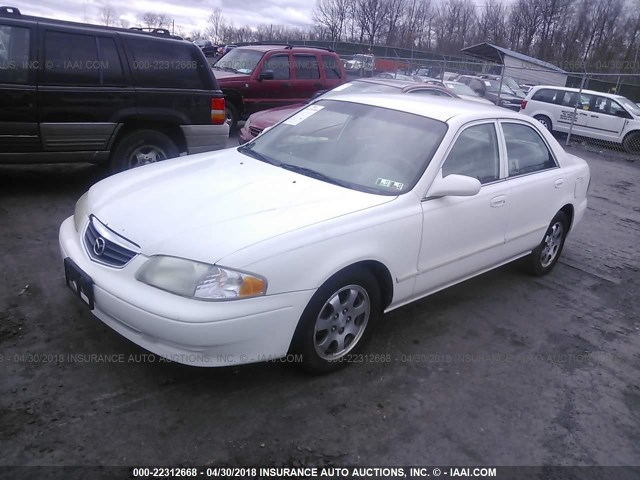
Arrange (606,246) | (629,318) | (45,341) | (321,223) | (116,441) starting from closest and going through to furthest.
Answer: (116,441), (321,223), (45,341), (629,318), (606,246)

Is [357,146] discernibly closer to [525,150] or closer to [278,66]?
[525,150]

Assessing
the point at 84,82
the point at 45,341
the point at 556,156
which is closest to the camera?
the point at 45,341

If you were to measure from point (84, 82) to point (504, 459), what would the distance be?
17.5 ft

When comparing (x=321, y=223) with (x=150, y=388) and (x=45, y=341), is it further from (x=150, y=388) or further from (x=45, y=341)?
(x=45, y=341)

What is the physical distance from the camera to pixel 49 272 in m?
4.14

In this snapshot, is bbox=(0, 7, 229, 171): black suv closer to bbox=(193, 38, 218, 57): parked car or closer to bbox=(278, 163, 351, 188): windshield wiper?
bbox=(278, 163, 351, 188): windshield wiper

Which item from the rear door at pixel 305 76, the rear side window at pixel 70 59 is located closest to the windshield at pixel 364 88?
the rear door at pixel 305 76

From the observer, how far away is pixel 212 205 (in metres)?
3.12

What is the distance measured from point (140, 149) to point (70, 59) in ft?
3.87

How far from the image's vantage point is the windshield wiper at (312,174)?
11.4ft

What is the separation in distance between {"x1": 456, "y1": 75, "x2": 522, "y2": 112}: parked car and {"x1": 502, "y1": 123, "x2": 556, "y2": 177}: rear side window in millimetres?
14746

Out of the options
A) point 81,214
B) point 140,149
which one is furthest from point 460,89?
point 81,214

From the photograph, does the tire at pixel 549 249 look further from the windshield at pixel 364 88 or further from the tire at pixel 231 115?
the tire at pixel 231 115

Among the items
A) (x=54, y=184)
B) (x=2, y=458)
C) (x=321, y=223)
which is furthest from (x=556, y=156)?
(x=54, y=184)
